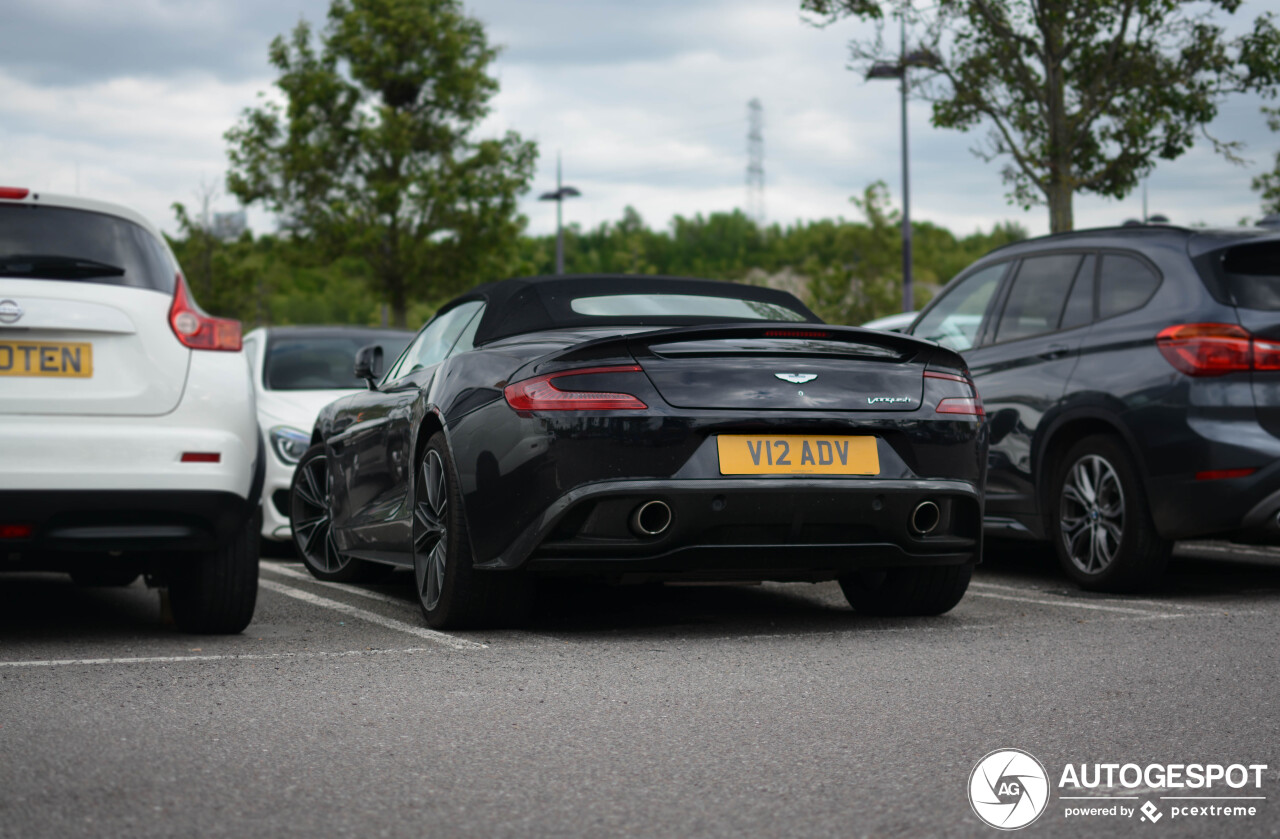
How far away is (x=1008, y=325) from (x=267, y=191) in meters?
27.1

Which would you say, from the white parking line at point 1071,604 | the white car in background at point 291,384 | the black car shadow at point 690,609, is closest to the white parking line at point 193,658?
the black car shadow at point 690,609

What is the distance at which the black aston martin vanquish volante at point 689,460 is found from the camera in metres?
5.11

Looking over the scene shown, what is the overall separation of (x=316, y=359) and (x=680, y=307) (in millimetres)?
5233

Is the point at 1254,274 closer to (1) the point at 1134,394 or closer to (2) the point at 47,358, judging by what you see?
(1) the point at 1134,394

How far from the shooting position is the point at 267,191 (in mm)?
32812

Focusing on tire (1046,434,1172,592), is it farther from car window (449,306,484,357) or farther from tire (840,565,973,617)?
car window (449,306,484,357)

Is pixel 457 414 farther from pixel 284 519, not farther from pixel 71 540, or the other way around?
pixel 284 519

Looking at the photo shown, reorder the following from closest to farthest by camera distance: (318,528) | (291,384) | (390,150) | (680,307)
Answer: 1. (680,307)
2. (318,528)
3. (291,384)
4. (390,150)

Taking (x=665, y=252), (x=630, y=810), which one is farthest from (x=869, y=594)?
(x=665, y=252)

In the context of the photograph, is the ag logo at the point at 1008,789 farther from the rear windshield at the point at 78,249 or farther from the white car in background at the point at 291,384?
the white car in background at the point at 291,384

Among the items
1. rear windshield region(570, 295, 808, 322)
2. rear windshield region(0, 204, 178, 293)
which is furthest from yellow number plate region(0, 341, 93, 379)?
rear windshield region(570, 295, 808, 322)

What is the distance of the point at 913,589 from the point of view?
6.04m

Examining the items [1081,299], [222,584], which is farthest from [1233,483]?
[222,584]

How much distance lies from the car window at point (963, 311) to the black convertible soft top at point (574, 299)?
195cm
